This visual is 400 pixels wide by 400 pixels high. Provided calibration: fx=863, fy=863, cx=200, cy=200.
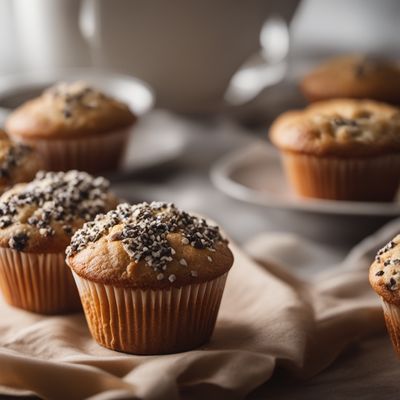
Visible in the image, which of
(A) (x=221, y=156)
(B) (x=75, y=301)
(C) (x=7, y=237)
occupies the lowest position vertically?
(A) (x=221, y=156)

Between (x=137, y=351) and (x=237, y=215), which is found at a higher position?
(x=137, y=351)

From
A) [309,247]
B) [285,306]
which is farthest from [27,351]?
[309,247]

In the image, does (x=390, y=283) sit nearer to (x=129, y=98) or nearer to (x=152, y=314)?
(x=152, y=314)

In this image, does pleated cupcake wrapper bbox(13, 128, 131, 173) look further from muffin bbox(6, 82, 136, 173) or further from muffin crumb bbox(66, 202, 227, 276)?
muffin crumb bbox(66, 202, 227, 276)

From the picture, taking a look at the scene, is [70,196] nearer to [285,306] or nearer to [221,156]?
[285,306]

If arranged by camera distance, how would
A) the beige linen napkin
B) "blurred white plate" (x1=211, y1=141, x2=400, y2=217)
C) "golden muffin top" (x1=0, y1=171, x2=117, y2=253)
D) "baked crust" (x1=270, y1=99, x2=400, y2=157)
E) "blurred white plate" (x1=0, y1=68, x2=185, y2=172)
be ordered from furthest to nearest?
"blurred white plate" (x1=0, y1=68, x2=185, y2=172) < "baked crust" (x1=270, y1=99, x2=400, y2=157) < "blurred white plate" (x1=211, y1=141, x2=400, y2=217) < "golden muffin top" (x1=0, y1=171, x2=117, y2=253) < the beige linen napkin

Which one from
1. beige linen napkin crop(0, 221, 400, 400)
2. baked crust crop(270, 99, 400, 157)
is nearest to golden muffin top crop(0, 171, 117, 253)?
beige linen napkin crop(0, 221, 400, 400)

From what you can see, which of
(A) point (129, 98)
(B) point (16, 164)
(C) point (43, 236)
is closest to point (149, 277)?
(C) point (43, 236)
